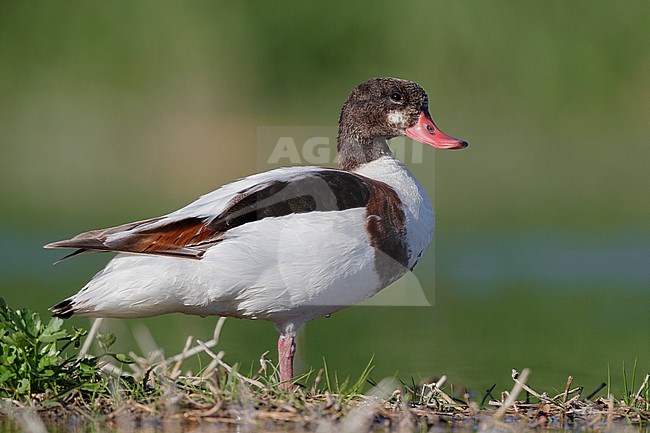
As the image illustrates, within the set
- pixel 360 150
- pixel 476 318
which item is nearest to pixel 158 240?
pixel 360 150

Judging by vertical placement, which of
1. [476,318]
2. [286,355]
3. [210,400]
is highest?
[210,400]

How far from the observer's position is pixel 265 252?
218 inches

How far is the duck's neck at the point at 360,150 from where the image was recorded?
661cm

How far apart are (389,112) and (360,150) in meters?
0.28

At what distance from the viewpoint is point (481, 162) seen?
1524cm

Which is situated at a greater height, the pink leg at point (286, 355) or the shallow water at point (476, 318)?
the pink leg at point (286, 355)

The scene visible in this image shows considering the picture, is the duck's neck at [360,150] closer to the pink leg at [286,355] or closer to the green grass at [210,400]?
the pink leg at [286,355]

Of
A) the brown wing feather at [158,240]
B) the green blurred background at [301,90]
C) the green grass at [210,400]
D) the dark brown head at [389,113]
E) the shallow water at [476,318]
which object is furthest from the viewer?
the green blurred background at [301,90]

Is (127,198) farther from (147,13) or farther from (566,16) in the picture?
(566,16)

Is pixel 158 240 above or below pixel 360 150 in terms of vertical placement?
below

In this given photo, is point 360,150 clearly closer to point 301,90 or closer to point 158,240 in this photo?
point 158,240

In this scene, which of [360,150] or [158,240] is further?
[360,150]

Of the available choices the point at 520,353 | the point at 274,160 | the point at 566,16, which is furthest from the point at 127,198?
the point at 520,353

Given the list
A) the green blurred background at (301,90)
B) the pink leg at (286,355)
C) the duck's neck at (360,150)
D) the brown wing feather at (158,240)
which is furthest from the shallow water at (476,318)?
the green blurred background at (301,90)
